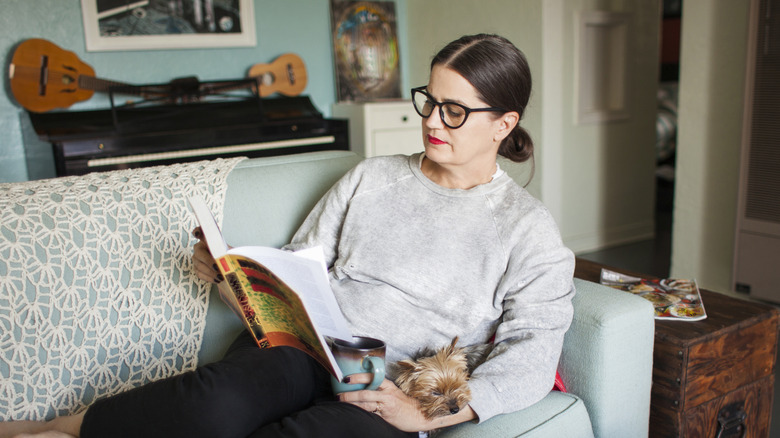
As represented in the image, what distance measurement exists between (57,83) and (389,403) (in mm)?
3085

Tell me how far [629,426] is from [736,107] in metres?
2.04

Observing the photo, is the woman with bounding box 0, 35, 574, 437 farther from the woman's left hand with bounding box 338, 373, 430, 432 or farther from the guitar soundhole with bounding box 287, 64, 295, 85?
the guitar soundhole with bounding box 287, 64, 295, 85

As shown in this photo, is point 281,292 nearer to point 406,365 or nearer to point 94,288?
point 406,365

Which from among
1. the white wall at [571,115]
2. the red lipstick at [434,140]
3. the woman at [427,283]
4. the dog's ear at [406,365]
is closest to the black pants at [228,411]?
the woman at [427,283]

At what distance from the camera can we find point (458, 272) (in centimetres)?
137

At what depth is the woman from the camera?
1087 mm

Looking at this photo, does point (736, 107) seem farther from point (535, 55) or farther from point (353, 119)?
point (353, 119)

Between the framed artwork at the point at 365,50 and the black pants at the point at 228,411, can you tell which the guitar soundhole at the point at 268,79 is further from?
the black pants at the point at 228,411

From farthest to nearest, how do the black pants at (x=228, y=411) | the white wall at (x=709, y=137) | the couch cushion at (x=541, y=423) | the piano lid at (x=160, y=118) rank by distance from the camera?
the piano lid at (x=160, y=118)
the white wall at (x=709, y=137)
the couch cushion at (x=541, y=423)
the black pants at (x=228, y=411)

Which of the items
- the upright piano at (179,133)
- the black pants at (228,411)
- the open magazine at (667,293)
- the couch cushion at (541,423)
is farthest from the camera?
the upright piano at (179,133)

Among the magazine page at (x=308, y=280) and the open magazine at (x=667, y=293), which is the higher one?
the magazine page at (x=308, y=280)

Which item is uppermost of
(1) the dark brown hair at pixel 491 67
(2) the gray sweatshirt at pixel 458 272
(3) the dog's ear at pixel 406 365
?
(1) the dark brown hair at pixel 491 67

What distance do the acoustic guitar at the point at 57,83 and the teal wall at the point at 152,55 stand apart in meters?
0.08

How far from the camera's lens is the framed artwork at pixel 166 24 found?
3590 millimetres
